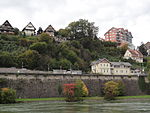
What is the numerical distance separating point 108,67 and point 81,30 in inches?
1089

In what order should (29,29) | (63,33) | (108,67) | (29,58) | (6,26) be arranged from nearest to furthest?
(29,58) → (108,67) → (6,26) → (29,29) → (63,33)

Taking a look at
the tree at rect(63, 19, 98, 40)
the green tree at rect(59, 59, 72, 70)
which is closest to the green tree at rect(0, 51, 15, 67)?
the green tree at rect(59, 59, 72, 70)

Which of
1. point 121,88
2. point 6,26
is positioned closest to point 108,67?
point 121,88

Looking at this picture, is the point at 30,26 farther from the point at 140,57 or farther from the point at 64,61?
the point at 140,57

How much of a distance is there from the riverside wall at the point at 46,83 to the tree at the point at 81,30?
43778 mm

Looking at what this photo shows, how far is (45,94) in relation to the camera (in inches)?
2472

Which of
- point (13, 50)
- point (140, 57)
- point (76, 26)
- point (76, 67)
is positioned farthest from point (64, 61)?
point (140, 57)

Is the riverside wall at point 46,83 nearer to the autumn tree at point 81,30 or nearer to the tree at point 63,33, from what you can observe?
the autumn tree at point 81,30

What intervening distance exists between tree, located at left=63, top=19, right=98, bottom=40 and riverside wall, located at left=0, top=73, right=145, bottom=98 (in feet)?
144

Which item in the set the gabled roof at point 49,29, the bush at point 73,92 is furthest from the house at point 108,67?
the gabled roof at point 49,29

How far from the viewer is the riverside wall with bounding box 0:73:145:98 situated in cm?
5938

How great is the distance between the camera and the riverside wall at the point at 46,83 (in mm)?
59375

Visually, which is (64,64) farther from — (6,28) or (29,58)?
(6,28)

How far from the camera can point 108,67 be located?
9694cm
